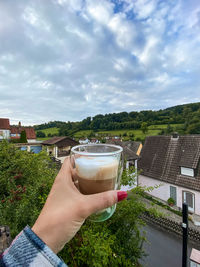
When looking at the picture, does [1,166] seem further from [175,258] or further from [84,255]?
[175,258]

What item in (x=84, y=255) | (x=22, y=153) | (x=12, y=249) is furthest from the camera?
(x=22, y=153)

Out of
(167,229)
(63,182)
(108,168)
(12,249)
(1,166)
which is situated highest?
(108,168)

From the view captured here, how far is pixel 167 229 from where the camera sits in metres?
6.97

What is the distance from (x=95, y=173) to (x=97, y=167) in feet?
0.18

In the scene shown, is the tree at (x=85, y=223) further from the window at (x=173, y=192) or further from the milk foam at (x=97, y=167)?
the window at (x=173, y=192)

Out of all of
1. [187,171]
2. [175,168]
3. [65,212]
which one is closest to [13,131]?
[175,168]

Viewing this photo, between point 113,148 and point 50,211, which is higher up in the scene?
point 113,148

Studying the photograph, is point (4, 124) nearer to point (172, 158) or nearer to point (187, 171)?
point (172, 158)

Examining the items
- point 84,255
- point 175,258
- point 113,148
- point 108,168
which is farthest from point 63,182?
point 175,258

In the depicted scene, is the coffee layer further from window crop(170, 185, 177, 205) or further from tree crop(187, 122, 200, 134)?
tree crop(187, 122, 200, 134)

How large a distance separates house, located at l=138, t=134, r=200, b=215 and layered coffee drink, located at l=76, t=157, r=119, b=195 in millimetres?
8406

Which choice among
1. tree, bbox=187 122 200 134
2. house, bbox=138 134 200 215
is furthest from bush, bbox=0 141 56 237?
tree, bbox=187 122 200 134

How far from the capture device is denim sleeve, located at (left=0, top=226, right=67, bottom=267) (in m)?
0.64

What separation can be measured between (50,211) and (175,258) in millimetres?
7014
